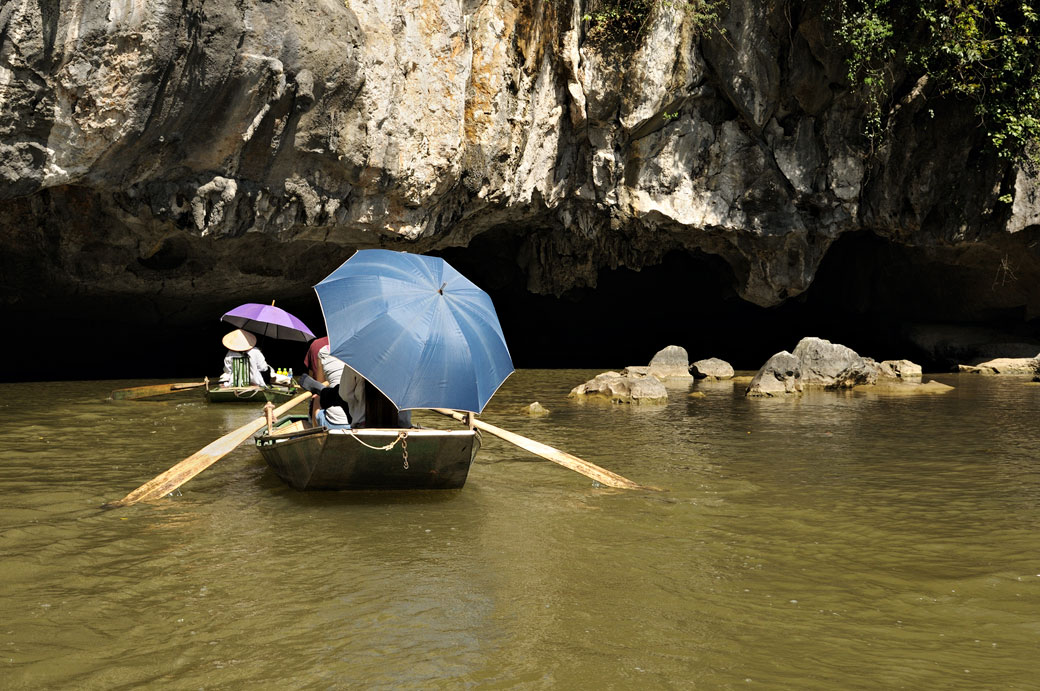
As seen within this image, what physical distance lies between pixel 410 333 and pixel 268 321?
6263 millimetres

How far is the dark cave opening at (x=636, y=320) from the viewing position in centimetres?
1930

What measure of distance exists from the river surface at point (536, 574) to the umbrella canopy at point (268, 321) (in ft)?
9.89

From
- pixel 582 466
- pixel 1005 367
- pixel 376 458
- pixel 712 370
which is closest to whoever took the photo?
pixel 376 458

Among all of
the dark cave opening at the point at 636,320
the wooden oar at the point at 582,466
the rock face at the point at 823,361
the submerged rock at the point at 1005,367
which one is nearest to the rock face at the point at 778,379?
the rock face at the point at 823,361

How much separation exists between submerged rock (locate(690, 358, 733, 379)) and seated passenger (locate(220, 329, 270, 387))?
9.70 m

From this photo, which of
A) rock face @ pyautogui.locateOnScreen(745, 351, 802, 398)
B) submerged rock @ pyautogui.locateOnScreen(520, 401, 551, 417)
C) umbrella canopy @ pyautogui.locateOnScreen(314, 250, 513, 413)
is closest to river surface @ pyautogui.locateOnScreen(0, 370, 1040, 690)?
umbrella canopy @ pyautogui.locateOnScreen(314, 250, 513, 413)

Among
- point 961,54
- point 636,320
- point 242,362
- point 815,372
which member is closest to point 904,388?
point 815,372

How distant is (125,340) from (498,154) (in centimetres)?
1075

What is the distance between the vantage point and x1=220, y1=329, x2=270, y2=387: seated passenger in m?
13.3

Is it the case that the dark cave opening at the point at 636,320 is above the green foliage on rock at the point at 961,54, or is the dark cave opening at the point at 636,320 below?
below

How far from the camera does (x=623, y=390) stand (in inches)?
565

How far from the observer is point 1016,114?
16766 millimetres

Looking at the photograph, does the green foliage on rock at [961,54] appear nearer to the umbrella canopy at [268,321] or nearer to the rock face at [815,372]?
the rock face at [815,372]

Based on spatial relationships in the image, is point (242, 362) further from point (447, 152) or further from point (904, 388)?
point (904, 388)
